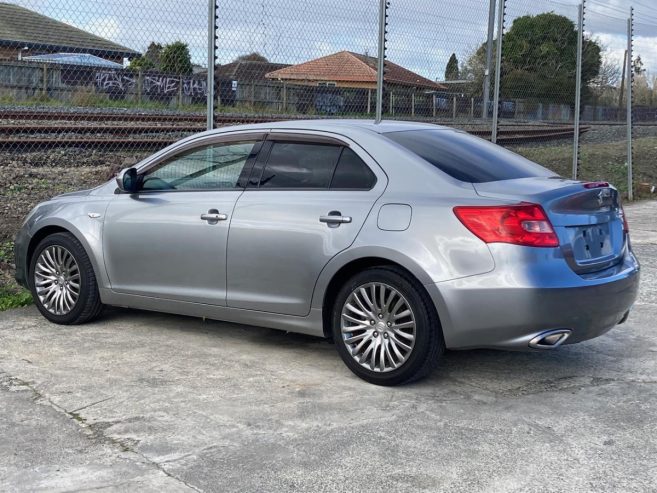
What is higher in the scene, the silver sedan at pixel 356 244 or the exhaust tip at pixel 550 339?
the silver sedan at pixel 356 244

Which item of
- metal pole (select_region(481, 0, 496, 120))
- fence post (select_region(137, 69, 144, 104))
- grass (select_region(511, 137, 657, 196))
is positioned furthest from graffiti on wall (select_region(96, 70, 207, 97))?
grass (select_region(511, 137, 657, 196))

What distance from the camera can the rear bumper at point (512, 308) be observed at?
4660 mm

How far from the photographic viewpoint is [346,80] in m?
14.2

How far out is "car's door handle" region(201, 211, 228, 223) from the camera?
5.68 m

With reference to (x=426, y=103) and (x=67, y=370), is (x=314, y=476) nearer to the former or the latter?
(x=67, y=370)

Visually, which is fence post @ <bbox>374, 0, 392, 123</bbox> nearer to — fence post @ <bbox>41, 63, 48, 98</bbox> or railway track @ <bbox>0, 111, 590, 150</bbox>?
railway track @ <bbox>0, 111, 590, 150</bbox>

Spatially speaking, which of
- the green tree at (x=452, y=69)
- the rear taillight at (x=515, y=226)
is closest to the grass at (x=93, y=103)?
the green tree at (x=452, y=69)

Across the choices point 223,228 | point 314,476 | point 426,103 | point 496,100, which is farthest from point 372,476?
point 426,103

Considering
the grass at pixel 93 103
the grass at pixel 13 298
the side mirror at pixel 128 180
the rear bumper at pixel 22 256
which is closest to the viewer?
the side mirror at pixel 128 180

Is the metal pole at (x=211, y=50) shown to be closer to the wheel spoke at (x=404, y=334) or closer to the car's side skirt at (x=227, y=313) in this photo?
the car's side skirt at (x=227, y=313)

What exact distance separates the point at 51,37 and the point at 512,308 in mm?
8275

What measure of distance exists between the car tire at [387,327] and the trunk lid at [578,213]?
72cm

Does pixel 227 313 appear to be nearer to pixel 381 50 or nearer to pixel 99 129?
pixel 381 50

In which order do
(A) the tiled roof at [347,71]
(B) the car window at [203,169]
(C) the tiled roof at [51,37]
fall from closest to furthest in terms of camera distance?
1. (B) the car window at [203,169]
2. (C) the tiled roof at [51,37]
3. (A) the tiled roof at [347,71]
